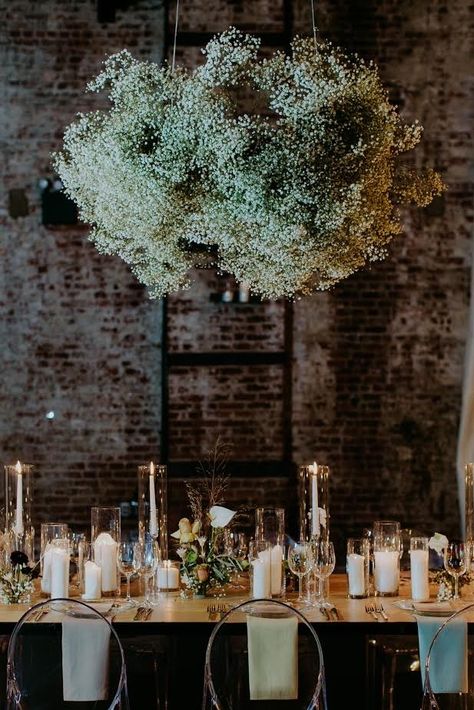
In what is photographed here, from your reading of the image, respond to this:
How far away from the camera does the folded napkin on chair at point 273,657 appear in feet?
10.4

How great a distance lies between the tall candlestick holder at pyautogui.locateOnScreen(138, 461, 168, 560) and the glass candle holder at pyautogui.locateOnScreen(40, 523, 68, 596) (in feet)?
1.05

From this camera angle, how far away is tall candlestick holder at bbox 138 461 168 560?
423 cm

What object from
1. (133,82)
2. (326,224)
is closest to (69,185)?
(133,82)

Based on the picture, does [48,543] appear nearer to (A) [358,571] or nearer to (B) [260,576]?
(B) [260,576]

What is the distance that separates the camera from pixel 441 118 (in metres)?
7.00

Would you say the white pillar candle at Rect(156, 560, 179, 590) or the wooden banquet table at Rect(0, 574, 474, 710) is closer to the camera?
the wooden banquet table at Rect(0, 574, 474, 710)

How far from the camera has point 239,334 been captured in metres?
6.95

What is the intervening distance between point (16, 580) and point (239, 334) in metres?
3.21

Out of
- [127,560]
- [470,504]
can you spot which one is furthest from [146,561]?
[470,504]

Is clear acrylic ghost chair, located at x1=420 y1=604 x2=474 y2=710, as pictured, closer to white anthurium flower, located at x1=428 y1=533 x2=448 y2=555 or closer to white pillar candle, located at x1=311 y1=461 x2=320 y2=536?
white anthurium flower, located at x1=428 y1=533 x2=448 y2=555

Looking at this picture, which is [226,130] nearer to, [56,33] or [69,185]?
[69,185]

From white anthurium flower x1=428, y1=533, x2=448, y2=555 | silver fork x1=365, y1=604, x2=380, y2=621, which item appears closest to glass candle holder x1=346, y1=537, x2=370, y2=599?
silver fork x1=365, y1=604, x2=380, y2=621

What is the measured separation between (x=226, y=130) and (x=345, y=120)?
1.44ft

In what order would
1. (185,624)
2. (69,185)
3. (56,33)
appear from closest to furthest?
(185,624) < (69,185) < (56,33)
